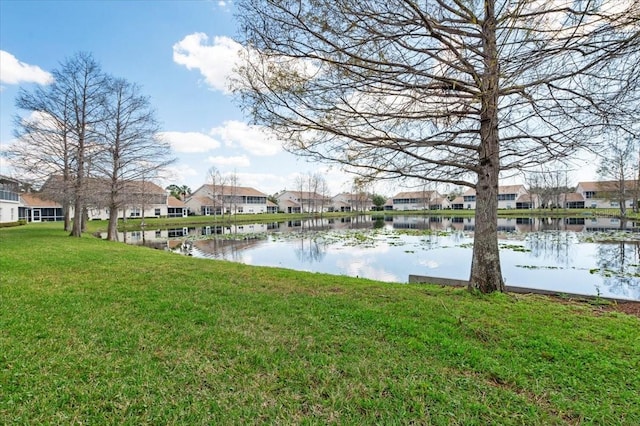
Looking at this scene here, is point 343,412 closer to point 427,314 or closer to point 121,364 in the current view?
point 121,364

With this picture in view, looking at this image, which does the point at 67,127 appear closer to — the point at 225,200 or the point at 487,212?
the point at 487,212

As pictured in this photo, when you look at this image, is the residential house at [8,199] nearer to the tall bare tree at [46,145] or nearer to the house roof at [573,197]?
the tall bare tree at [46,145]

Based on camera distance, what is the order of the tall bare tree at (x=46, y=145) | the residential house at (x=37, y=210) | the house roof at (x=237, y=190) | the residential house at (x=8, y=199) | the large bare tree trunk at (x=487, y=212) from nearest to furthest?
the large bare tree trunk at (x=487, y=212) → the tall bare tree at (x=46, y=145) → the residential house at (x=8, y=199) → the residential house at (x=37, y=210) → the house roof at (x=237, y=190)

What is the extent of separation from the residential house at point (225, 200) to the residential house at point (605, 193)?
5622 cm

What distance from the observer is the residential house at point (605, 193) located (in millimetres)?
41156

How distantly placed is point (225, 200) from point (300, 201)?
21.7 m

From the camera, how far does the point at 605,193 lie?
45.0 meters

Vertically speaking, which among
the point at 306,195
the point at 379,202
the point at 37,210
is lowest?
the point at 37,210

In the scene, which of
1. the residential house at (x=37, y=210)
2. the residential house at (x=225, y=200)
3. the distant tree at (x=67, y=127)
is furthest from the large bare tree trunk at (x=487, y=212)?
the residential house at (x=225, y=200)

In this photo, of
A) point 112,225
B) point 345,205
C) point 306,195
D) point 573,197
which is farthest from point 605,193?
point 345,205

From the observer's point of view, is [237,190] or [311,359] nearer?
[311,359]

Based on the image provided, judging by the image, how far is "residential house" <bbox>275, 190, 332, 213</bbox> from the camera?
78.2 m

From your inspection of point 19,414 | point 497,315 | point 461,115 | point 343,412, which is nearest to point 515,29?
point 461,115

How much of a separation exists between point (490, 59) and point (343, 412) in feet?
15.6
